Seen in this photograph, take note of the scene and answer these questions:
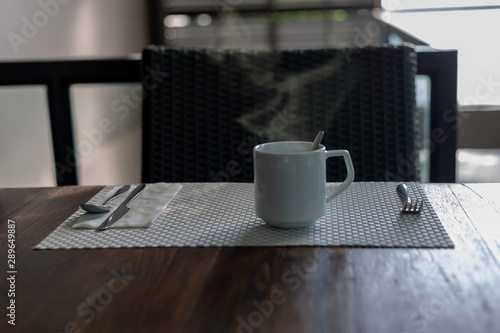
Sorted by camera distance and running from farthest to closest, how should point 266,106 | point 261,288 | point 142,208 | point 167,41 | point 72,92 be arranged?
point 167,41, point 72,92, point 266,106, point 142,208, point 261,288

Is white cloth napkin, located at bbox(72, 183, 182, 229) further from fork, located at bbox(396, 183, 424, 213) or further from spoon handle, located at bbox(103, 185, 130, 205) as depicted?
fork, located at bbox(396, 183, 424, 213)

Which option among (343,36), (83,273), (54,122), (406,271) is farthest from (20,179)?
(343,36)

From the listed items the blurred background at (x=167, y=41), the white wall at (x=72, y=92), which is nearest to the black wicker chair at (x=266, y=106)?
the blurred background at (x=167, y=41)

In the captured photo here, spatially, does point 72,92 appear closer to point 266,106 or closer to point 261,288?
point 266,106

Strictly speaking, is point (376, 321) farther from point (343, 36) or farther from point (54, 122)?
point (343, 36)

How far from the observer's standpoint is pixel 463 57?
2791 millimetres

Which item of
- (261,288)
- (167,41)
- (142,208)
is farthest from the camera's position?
(167,41)

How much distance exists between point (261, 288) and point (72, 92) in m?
1.39

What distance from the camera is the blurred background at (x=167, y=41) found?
7.36 ft

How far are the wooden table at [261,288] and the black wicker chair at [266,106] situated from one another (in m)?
0.46

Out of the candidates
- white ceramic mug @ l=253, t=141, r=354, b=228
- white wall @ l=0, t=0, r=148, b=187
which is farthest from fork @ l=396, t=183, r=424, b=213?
white wall @ l=0, t=0, r=148, b=187

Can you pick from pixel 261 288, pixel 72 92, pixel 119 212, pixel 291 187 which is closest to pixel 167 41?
pixel 72 92

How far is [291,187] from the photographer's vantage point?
24.6 inches

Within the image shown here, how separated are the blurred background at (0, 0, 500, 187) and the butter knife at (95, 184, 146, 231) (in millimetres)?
651
